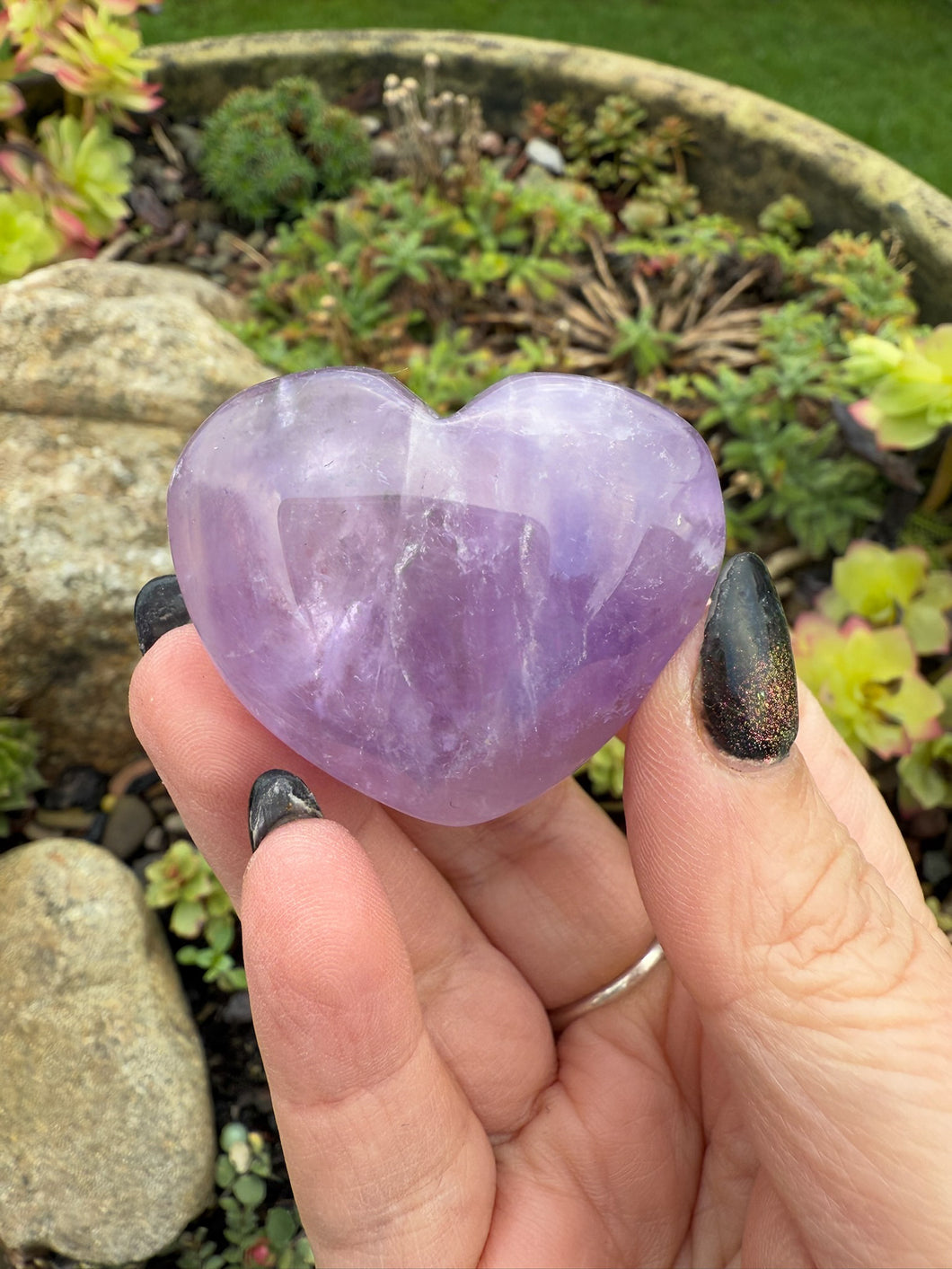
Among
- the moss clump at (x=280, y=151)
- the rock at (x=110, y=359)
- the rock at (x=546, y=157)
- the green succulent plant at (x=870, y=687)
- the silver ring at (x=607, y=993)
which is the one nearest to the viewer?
the silver ring at (x=607, y=993)

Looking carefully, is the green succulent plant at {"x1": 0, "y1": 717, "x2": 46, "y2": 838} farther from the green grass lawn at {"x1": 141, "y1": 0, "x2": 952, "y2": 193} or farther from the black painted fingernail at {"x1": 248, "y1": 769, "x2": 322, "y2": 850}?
the green grass lawn at {"x1": 141, "y1": 0, "x2": 952, "y2": 193}

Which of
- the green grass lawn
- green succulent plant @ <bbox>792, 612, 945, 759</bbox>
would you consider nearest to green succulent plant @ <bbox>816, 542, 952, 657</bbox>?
green succulent plant @ <bbox>792, 612, 945, 759</bbox>

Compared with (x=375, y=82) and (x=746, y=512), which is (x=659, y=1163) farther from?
(x=375, y=82)

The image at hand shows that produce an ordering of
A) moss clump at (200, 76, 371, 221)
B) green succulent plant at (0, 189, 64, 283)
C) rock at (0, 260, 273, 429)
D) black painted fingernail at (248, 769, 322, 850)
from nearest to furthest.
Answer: black painted fingernail at (248, 769, 322, 850) < rock at (0, 260, 273, 429) < green succulent plant at (0, 189, 64, 283) < moss clump at (200, 76, 371, 221)

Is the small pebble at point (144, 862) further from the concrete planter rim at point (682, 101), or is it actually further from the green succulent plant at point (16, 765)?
the concrete planter rim at point (682, 101)

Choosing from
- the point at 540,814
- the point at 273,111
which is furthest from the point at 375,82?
the point at 540,814

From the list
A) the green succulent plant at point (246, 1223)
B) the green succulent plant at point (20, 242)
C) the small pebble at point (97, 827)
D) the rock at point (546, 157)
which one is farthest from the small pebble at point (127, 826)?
the rock at point (546, 157)
